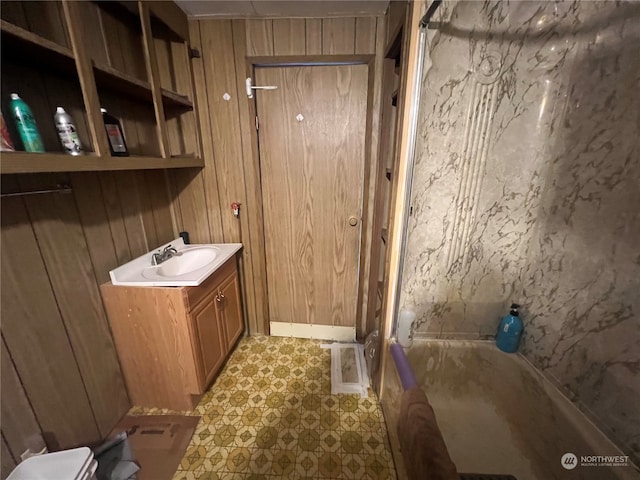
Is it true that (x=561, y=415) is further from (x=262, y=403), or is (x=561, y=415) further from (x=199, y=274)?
(x=199, y=274)

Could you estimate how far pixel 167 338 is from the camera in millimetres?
1360

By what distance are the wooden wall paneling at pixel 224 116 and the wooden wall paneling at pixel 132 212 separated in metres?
0.50

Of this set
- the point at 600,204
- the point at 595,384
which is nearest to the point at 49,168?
the point at 600,204

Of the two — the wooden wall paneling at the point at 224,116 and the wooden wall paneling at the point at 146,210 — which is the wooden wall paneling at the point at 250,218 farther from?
the wooden wall paneling at the point at 146,210

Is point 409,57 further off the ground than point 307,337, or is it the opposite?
point 409,57

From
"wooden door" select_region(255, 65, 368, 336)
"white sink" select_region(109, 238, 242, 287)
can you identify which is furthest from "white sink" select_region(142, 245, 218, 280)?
"wooden door" select_region(255, 65, 368, 336)

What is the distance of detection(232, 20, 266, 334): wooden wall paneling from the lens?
1.61m

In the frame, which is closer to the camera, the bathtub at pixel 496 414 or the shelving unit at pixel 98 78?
the shelving unit at pixel 98 78

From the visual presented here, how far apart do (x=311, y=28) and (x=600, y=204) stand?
1721 mm

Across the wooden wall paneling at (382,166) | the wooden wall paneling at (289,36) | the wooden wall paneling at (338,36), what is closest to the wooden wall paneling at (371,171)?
the wooden wall paneling at (382,166)

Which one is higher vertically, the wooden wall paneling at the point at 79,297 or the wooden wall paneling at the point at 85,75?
the wooden wall paneling at the point at 85,75

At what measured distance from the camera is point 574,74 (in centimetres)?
106

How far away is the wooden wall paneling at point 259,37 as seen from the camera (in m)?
1.55

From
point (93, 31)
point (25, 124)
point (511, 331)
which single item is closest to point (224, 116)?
point (93, 31)
